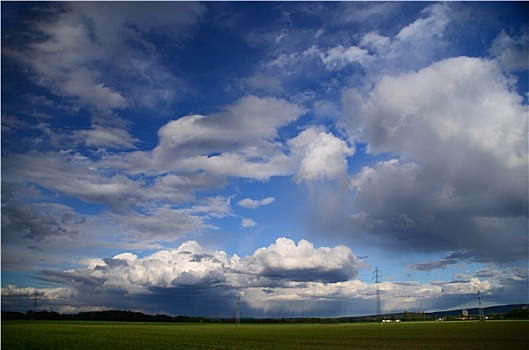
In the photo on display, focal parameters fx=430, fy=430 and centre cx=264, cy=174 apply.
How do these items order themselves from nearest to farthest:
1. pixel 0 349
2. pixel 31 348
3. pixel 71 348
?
pixel 0 349 → pixel 31 348 → pixel 71 348

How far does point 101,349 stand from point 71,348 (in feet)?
12.2

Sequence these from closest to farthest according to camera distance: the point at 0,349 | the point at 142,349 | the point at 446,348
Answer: the point at 0,349
the point at 142,349
the point at 446,348

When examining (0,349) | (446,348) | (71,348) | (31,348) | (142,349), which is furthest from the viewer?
(446,348)

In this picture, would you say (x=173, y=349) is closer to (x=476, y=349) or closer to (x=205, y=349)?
(x=205, y=349)

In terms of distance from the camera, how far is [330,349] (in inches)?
2459

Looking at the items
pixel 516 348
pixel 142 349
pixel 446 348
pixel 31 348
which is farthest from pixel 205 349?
pixel 516 348

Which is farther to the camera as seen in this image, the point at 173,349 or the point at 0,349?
the point at 173,349

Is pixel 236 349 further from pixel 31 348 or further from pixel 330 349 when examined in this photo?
pixel 31 348

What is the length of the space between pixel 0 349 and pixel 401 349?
51.1 meters

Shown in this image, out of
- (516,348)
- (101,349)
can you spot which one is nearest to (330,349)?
(516,348)

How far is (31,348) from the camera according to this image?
2014 inches

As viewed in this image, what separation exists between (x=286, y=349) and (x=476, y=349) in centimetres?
2747

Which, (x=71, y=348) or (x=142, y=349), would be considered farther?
(x=142, y=349)

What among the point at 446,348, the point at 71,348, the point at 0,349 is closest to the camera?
the point at 0,349
